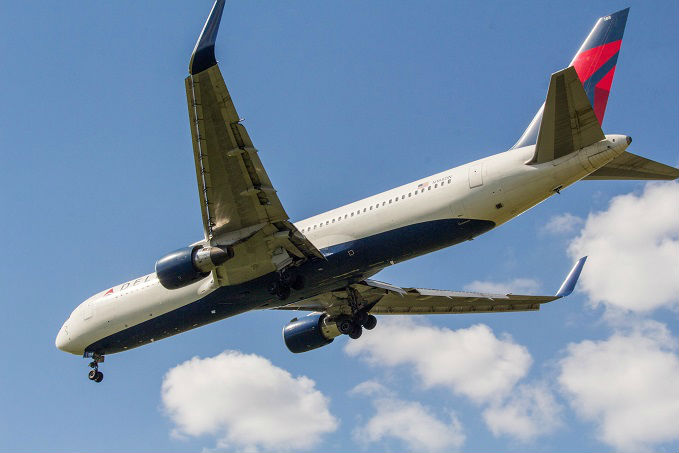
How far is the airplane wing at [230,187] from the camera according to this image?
2189 cm

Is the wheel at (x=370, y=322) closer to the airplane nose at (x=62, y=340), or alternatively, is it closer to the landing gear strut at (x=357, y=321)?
the landing gear strut at (x=357, y=321)

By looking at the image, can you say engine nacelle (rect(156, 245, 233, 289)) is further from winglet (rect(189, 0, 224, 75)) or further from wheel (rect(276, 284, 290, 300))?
winglet (rect(189, 0, 224, 75))

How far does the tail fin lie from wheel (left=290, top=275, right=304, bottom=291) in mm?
8154

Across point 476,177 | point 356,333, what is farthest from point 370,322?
point 476,177

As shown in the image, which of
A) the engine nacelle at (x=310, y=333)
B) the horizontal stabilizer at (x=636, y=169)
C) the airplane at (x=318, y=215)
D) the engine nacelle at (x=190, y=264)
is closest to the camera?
the airplane at (x=318, y=215)

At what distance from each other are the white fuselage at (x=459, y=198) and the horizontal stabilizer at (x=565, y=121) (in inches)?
11.1

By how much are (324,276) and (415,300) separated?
8.00m

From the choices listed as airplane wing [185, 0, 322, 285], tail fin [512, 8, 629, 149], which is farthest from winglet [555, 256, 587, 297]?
airplane wing [185, 0, 322, 285]

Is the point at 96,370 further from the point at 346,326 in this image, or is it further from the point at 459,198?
the point at 459,198

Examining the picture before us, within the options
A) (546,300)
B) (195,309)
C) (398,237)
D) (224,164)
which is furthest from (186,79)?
(546,300)

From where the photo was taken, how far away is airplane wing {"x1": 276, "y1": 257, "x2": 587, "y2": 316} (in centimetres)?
3188

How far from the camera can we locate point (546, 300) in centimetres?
3322

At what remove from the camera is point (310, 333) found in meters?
33.6

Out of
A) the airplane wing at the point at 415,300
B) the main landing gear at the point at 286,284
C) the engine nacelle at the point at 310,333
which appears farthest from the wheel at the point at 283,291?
the engine nacelle at the point at 310,333
